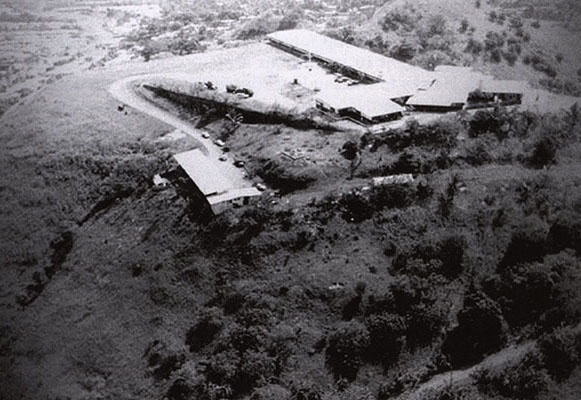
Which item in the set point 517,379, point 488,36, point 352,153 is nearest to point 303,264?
point 352,153

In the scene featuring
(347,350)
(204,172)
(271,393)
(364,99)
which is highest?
(364,99)

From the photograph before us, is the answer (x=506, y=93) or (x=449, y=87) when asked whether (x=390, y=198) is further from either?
(x=506, y=93)

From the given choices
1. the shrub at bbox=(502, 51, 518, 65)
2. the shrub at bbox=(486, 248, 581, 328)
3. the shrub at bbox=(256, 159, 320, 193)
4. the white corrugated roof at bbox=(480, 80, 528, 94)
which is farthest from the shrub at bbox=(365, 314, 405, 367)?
the shrub at bbox=(502, 51, 518, 65)

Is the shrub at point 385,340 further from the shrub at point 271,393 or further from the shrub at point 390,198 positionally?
the shrub at point 390,198

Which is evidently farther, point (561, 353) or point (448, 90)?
point (448, 90)

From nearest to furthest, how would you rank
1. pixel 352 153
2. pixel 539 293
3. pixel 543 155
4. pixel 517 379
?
pixel 517 379, pixel 539 293, pixel 543 155, pixel 352 153

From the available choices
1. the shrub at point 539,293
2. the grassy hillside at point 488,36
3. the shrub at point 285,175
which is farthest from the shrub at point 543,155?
the shrub at point 285,175

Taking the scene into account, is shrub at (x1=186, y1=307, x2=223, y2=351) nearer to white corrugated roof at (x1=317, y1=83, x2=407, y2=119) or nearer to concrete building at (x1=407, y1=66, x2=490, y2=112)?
white corrugated roof at (x1=317, y1=83, x2=407, y2=119)

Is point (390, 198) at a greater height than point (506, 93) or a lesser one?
lesser
